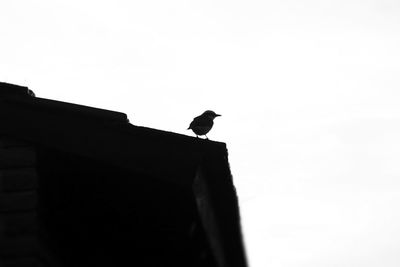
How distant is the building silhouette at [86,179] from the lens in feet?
14.4

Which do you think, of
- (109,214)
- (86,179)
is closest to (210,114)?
(109,214)

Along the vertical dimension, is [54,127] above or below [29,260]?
above

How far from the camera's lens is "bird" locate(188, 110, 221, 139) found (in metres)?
10.7

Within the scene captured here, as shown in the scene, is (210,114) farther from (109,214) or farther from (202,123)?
(109,214)

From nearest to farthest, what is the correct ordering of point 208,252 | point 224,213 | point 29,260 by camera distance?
point 29,260, point 208,252, point 224,213

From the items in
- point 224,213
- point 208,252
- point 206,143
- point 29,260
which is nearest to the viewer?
point 29,260

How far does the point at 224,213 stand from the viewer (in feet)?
22.8

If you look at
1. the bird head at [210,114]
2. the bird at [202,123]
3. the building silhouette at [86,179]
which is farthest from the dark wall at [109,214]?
the bird head at [210,114]

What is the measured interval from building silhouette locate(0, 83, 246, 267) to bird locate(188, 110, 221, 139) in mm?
5293

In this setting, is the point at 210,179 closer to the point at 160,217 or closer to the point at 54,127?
the point at 160,217

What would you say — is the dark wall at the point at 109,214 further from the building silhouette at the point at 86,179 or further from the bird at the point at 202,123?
the bird at the point at 202,123

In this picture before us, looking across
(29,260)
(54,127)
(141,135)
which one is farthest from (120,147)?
(29,260)

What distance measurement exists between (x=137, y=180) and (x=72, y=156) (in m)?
0.44

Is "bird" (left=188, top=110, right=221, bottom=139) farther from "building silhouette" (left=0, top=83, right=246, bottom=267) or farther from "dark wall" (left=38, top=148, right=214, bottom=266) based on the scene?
"building silhouette" (left=0, top=83, right=246, bottom=267)
